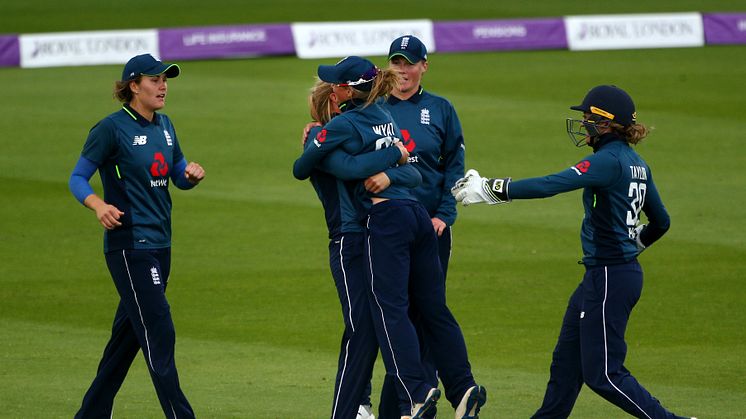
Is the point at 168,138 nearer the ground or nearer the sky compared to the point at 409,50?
nearer the ground

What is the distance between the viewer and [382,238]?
25.2ft

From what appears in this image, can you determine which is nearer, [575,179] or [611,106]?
[575,179]

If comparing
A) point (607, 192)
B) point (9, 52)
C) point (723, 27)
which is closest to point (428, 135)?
point (607, 192)

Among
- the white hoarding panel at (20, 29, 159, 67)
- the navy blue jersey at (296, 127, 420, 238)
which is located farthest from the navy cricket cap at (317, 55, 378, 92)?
the white hoarding panel at (20, 29, 159, 67)

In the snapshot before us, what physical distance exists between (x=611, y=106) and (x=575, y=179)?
0.61 meters

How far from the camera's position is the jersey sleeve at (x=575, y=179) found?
7510mm

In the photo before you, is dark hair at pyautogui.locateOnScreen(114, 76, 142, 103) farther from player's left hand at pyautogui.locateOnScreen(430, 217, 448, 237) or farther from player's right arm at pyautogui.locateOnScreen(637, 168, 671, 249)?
player's right arm at pyautogui.locateOnScreen(637, 168, 671, 249)

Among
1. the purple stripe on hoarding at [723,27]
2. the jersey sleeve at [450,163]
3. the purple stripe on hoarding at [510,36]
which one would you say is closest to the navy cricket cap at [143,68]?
the jersey sleeve at [450,163]

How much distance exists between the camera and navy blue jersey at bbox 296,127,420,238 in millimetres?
7672

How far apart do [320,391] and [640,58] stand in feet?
70.7

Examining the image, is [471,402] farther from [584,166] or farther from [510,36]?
[510,36]

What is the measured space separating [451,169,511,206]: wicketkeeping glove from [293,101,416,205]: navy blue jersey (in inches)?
15.2

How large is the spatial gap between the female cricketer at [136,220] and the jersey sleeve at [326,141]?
802 millimetres

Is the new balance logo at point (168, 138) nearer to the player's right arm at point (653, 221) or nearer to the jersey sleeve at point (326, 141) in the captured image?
the jersey sleeve at point (326, 141)
